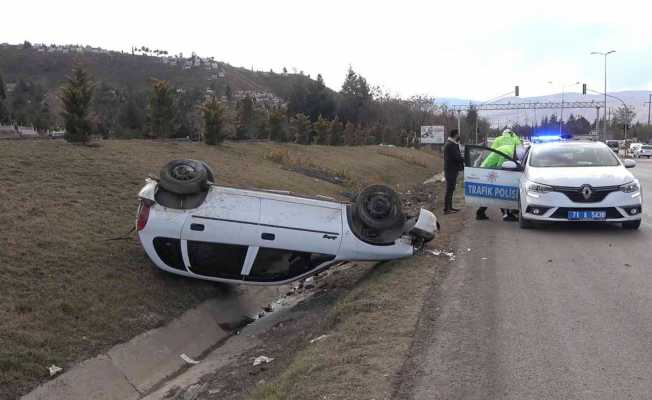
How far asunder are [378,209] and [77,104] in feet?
38.8

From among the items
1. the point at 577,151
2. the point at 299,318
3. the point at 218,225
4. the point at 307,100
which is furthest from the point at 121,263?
the point at 307,100

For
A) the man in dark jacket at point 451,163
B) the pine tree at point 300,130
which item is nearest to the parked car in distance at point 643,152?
the pine tree at point 300,130

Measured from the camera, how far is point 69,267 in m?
7.80

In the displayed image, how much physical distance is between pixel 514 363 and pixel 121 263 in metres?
5.44

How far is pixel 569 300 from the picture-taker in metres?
6.64

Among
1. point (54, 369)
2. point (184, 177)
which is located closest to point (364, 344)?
point (54, 369)

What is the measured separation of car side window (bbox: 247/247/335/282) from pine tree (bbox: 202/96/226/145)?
56.0 feet

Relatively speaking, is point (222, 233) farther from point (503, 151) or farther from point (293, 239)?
point (503, 151)

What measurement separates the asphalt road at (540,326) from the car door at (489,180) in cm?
242

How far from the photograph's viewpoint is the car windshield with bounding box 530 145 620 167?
37.9 feet

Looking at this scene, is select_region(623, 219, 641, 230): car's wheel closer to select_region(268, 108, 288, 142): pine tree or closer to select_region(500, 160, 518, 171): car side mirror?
select_region(500, 160, 518, 171): car side mirror

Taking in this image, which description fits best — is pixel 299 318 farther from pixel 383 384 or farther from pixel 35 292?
pixel 383 384

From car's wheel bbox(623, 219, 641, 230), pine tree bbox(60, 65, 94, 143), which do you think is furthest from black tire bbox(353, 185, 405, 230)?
pine tree bbox(60, 65, 94, 143)

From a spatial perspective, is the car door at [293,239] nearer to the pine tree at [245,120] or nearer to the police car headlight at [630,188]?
the police car headlight at [630,188]
